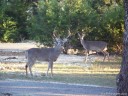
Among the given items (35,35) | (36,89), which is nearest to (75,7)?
(35,35)

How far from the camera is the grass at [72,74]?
16750 millimetres

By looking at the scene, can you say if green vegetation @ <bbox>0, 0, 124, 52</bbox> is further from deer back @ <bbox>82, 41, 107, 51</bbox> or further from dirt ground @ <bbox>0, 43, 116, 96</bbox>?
dirt ground @ <bbox>0, 43, 116, 96</bbox>

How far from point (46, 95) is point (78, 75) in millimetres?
5499

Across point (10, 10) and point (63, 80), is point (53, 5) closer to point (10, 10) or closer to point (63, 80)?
point (10, 10)

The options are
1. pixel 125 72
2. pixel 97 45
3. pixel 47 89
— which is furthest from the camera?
pixel 97 45

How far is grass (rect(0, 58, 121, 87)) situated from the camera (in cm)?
1675

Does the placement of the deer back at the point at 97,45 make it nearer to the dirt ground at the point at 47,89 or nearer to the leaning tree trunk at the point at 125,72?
the dirt ground at the point at 47,89

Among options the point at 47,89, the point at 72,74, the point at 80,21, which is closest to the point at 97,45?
the point at 80,21

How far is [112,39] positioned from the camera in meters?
31.6

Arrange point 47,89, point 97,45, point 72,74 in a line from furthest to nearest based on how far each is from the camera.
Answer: point 97,45 < point 72,74 < point 47,89

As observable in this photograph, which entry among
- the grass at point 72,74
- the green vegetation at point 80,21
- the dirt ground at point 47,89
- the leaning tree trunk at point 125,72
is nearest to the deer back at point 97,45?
the green vegetation at point 80,21

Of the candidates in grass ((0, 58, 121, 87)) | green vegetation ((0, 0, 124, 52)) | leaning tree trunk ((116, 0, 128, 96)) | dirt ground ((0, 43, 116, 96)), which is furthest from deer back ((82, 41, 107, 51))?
leaning tree trunk ((116, 0, 128, 96))

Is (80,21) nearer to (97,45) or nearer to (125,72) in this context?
(97,45)

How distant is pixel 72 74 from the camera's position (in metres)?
18.8
